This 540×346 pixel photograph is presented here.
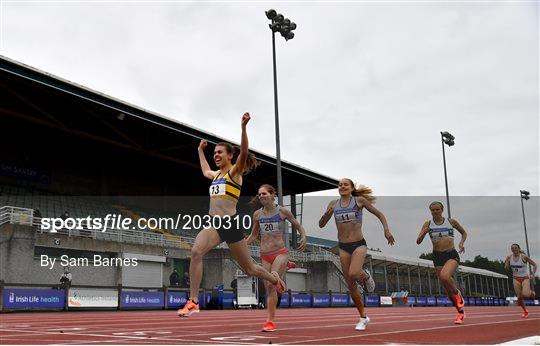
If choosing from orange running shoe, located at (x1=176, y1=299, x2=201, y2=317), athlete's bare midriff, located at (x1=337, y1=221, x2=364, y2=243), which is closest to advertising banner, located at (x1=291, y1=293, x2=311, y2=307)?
athlete's bare midriff, located at (x1=337, y1=221, x2=364, y2=243)

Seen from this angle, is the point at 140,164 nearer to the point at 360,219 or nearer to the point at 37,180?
the point at 37,180

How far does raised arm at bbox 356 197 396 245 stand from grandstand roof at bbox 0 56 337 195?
19.3m

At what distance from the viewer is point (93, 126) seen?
34094 millimetres

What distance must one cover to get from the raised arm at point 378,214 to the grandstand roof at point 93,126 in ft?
63.2

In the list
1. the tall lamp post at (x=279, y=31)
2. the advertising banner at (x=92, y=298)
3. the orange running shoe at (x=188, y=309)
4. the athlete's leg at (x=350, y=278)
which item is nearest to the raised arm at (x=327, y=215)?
the athlete's leg at (x=350, y=278)

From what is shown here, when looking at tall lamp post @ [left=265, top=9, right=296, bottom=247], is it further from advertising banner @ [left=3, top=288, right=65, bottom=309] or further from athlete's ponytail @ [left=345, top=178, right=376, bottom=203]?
athlete's ponytail @ [left=345, top=178, right=376, bottom=203]

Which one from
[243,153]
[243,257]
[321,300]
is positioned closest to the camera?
[243,153]

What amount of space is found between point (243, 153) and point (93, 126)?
29.9 metres

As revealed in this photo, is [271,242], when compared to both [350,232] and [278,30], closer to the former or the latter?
[350,232]

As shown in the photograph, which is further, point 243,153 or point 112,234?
point 112,234

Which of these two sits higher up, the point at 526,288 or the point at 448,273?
the point at 448,273

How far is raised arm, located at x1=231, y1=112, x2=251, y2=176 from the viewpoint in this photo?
618 cm

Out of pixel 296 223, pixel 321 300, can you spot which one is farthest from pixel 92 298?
pixel 296 223

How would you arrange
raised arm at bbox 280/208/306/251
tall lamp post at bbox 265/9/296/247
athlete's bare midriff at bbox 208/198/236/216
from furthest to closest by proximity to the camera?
tall lamp post at bbox 265/9/296/247 < raised arm at bbox 280/208/306/251 < athlete's bare midriff at bbox 208/198/236/216
